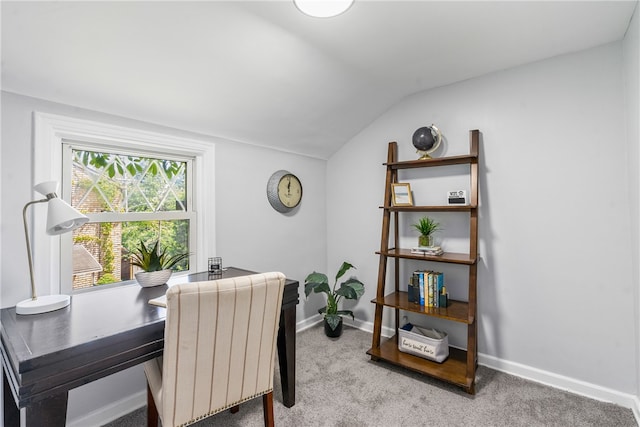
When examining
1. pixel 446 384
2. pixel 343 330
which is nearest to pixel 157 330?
pixel 446 384

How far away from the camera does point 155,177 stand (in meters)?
2.16

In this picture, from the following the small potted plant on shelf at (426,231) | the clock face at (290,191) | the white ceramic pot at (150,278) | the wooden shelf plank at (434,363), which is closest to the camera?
the white ceramic pot at (150,278)

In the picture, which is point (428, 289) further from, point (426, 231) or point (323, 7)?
point (323, 7)

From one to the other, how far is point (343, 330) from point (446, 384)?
1.14 m

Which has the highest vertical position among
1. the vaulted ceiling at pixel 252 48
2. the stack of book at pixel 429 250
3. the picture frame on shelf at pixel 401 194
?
the vaulted ceiling at pixel 252 48

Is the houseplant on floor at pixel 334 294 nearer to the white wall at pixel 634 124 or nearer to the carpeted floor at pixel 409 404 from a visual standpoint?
the carpeted floor at pixel 409 404

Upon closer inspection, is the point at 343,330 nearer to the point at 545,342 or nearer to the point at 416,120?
the point at 545,342

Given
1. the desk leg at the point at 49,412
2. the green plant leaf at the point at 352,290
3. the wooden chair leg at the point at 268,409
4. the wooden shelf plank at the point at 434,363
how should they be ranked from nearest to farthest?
the desk leg at the point at 49,412, the wooden chair leg at the point at 268,409, the wooden shelf plank at the point at 434,363, the green plant leaf at the point at 352,290

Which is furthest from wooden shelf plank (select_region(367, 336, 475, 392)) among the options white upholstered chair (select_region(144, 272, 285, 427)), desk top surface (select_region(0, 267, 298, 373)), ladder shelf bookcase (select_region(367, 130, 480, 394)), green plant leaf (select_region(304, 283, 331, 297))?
desk top surface (select_region(0, 267, 298, 373))

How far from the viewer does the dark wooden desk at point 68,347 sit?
0.95 m

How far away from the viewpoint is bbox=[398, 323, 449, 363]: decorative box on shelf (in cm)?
219

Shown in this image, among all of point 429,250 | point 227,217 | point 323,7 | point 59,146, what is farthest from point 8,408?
point 429,250

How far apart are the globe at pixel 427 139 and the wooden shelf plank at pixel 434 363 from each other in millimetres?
1596

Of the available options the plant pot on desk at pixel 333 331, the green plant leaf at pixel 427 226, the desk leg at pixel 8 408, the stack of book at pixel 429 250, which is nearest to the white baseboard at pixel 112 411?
the desk leg at pixel 8 408
